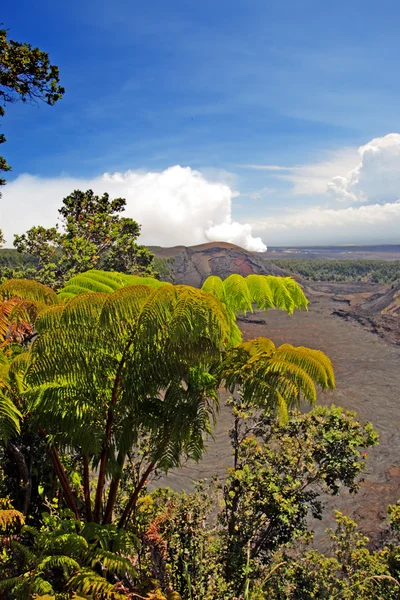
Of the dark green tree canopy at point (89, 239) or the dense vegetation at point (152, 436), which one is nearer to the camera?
the dense vegetation at point (152, 436)

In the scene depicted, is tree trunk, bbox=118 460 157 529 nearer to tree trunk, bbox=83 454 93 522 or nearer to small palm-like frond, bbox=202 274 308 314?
tree trunk, bbox=83 454 93 522

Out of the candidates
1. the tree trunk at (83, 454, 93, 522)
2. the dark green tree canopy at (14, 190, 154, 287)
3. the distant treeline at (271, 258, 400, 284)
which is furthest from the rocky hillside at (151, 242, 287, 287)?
the tree trunk at (83, 454, 93, 522)

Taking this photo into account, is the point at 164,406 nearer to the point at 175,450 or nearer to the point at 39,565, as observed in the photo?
the point at 175,450

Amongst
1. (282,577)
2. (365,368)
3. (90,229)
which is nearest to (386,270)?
(365,368)

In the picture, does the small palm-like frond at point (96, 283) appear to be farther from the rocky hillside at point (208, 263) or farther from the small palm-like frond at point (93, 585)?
the rocky hillside at point (208, 263)

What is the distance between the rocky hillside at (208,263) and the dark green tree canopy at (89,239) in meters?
40.3

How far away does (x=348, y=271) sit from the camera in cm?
12112

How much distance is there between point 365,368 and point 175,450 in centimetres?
2882

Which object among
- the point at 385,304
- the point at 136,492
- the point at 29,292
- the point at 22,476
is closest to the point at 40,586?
the point at 136,492

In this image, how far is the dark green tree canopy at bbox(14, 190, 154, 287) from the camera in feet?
67.9

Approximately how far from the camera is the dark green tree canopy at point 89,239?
67.9 feet

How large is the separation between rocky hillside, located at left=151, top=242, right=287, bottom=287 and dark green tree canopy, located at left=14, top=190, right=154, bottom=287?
1587 inches

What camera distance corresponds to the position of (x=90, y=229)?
23125 millimetres

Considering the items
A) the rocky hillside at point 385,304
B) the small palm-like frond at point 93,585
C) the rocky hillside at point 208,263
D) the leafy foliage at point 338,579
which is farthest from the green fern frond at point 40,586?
the rocky hillside at point 208,263
